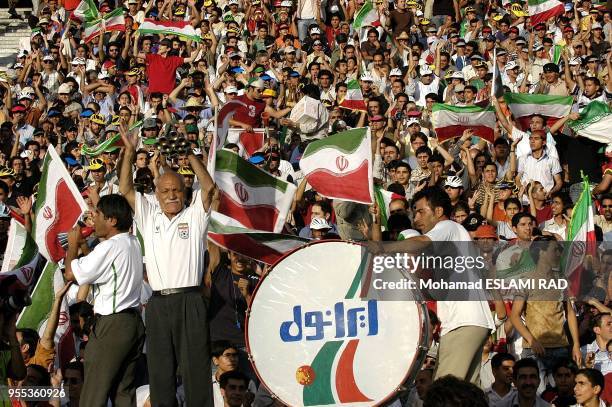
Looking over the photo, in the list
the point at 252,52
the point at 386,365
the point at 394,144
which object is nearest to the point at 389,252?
the point at 386,365

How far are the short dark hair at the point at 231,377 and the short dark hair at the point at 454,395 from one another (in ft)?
17.0

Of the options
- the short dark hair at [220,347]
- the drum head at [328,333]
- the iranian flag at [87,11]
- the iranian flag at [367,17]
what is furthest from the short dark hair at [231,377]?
the iranian flag at [87,11]

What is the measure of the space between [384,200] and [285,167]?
269 cm

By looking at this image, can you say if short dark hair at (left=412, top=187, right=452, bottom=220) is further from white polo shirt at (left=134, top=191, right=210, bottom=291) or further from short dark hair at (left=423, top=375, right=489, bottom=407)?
short dark hair at (left=423, top=375, right=489, bottom=407)

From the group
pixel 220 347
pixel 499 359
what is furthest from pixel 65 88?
pixel 499 359

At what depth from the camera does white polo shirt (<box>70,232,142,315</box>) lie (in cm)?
890

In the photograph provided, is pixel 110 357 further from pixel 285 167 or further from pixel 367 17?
pixel 367 17

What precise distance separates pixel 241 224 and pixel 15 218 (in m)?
2.18

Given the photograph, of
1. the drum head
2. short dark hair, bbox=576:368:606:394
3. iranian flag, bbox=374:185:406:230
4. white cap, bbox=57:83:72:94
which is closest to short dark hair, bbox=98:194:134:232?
the drum head

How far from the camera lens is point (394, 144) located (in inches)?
610

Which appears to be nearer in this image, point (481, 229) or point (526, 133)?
point (481, 229)

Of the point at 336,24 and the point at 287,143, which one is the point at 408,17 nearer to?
the point at 336,24

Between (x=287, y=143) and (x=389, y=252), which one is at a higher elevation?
(x=287, y=143)

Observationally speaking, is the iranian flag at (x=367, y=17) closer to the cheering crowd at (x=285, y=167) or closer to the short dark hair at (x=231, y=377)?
the cheering crowd at (x=285, y=167)
